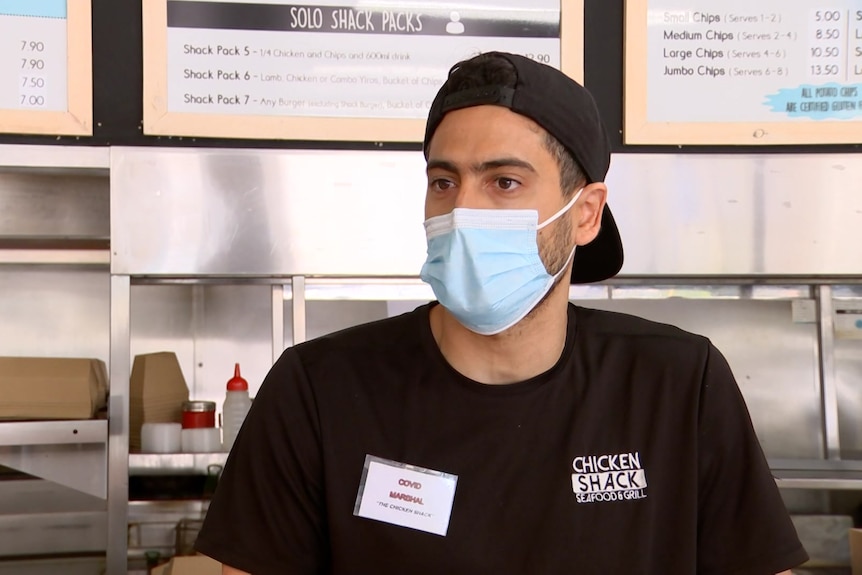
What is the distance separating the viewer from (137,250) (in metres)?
2.18

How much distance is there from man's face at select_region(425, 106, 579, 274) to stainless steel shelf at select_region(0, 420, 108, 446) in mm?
1304

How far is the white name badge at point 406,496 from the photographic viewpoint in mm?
1090

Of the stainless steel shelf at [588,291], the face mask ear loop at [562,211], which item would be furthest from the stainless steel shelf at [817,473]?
the face mask ear loop at [562,211]

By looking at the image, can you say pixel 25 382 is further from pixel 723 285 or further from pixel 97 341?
pixel 723 285

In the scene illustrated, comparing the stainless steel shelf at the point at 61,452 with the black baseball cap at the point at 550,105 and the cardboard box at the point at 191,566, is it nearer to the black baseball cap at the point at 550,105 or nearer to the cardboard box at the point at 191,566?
the cardboard box at the point at 191,566

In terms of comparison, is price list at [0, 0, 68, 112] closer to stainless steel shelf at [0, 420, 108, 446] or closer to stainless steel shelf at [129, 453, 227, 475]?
stainless steel shelf at [0, 420, 108, 446]

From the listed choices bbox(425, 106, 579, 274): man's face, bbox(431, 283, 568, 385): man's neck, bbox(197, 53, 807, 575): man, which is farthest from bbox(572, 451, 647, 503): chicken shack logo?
bbox(425, 106, 579, 274): man's face

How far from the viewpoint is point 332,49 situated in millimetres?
2238

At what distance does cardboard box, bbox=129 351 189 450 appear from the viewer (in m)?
2.32

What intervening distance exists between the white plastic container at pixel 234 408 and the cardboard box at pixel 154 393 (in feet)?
0.38

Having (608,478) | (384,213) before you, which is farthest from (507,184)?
(384,213)

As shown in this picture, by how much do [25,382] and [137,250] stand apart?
403 millimetres

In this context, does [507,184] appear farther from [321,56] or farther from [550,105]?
[321,56]

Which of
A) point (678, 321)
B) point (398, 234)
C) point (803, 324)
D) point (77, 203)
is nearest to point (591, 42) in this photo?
point (398, 234)
